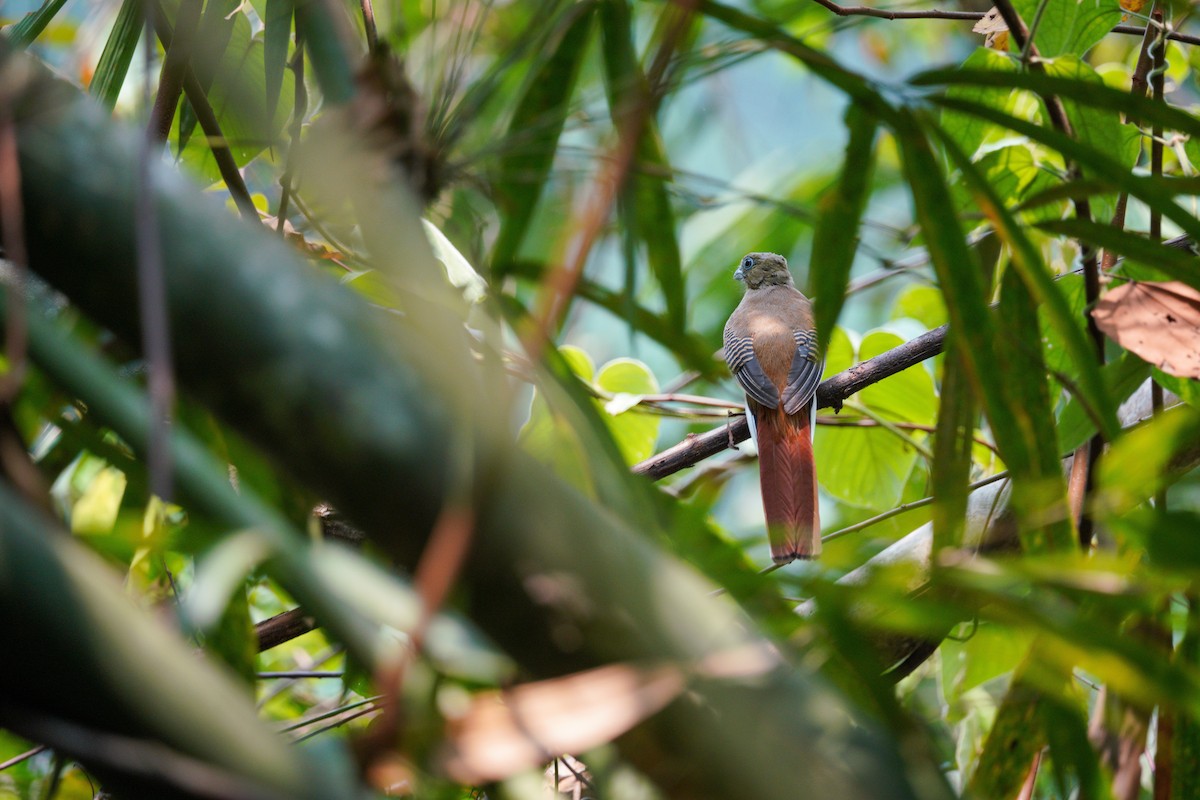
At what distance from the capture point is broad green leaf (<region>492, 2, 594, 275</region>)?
34.6 inches

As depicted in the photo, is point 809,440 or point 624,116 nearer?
point 624,116

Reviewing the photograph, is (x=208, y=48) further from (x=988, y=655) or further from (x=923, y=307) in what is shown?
(x=923, y=307)

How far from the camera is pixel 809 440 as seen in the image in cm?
283

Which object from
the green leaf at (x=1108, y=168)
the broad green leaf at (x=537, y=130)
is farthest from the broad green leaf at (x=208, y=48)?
the green leaf at (x=1108, y=168)

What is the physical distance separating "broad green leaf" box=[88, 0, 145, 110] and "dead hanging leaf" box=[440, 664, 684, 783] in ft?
3.88

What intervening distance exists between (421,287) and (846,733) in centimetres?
38

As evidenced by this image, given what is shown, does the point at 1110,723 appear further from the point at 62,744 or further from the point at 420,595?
the point at 62,744

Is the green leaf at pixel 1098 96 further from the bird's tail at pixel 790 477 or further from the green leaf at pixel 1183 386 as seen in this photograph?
the bird's tail at pixel 790 477

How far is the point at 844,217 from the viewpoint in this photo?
101 centimetres

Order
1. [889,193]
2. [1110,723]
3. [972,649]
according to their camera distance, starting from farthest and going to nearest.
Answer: [889,193] < [972,649] < [1110,723]

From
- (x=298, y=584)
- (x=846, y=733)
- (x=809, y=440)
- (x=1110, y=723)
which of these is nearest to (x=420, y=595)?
(x=298, y=584)

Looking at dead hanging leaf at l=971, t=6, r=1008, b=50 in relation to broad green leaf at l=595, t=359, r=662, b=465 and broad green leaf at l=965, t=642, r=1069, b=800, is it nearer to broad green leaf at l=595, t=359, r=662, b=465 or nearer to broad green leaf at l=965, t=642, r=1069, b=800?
broad green leaf at l=595, t=359, r=662, b=465

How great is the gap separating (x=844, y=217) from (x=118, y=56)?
41.4 inches

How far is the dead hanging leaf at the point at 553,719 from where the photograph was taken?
52 centimetres
